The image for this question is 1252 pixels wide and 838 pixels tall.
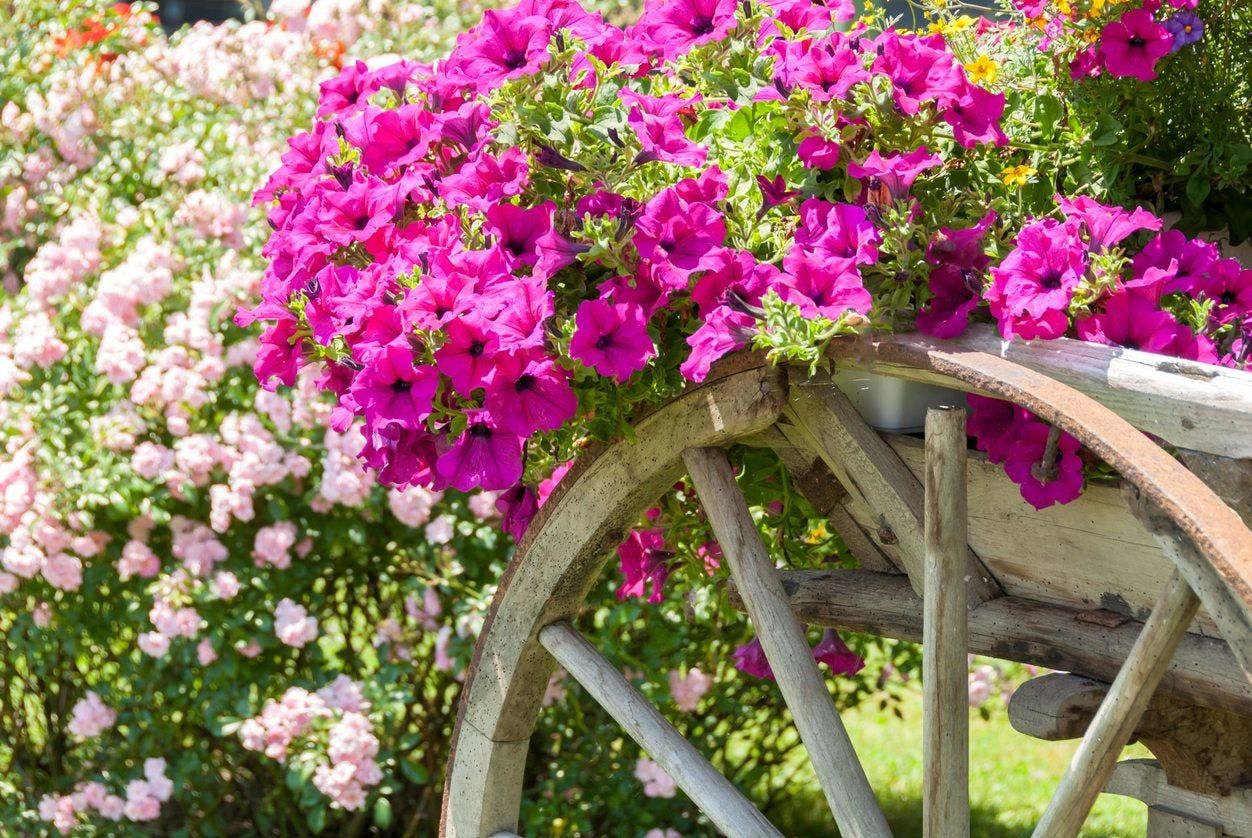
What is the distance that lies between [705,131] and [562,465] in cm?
67

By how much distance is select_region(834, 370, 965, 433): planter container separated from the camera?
1.70 meters

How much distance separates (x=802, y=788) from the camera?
12.5 ft

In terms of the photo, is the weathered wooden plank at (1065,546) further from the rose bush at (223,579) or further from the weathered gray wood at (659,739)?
the rose bush at (223,579)

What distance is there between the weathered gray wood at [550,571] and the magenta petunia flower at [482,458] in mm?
202

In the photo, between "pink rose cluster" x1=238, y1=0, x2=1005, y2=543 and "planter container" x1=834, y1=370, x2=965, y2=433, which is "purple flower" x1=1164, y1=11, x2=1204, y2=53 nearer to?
"pink rose cluster" x1=238, y1=0, x2=1005, y2=543

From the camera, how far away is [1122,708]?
1.42m

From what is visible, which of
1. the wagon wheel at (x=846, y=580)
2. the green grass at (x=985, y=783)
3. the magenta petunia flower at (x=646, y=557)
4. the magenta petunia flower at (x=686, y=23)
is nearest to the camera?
the wagon wheel at (x=846, y=580)

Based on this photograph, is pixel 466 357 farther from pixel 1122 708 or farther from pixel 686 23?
pixel 1122 708

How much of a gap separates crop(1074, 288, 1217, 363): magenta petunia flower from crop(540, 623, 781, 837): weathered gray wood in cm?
73

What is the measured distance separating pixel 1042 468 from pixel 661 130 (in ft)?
1.79

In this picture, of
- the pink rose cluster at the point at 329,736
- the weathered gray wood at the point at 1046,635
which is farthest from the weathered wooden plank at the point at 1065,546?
the pink rose cluster at the point at 329,736

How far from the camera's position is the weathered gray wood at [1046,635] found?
4.98 feet

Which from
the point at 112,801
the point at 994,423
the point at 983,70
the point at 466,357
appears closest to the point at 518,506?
the point at 466,357

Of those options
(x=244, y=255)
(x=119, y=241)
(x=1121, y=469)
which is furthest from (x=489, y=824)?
(x=119, y=241)
